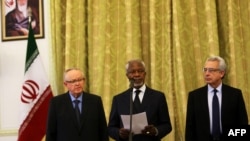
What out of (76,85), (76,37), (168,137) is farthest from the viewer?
(76,37)

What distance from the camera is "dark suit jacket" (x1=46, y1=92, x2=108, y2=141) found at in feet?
12.6

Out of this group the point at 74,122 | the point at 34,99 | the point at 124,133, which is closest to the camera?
the point at 124,133

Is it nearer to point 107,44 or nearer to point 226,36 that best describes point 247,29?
point 226,36

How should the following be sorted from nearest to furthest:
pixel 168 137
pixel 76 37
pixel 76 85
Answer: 1. pixel 76 85
2. pixel 168 137
3. pixel 76 37

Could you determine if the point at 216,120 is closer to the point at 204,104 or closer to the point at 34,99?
the point at 204,104

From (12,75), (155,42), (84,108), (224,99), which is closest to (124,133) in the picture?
(84,108)

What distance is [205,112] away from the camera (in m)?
3.93

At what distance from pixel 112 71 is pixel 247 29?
1.58 m

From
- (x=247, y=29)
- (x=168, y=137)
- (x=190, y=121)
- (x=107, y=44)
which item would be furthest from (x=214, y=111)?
(x=107, y=44)

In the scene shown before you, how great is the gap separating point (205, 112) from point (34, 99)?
6.76ft

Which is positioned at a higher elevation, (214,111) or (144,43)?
(144,43)

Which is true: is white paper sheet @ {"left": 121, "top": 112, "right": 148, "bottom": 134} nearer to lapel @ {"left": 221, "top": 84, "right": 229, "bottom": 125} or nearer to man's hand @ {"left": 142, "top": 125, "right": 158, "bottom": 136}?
man's hand @ {"left": 142, "top": 125, "right": 158, "bottom": 136}

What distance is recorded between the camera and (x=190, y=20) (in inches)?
201

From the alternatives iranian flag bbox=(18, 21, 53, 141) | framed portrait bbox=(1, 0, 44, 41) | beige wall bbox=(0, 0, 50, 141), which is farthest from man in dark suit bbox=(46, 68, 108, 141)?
framed portrait bbox=(1, 0, 44, 41)
